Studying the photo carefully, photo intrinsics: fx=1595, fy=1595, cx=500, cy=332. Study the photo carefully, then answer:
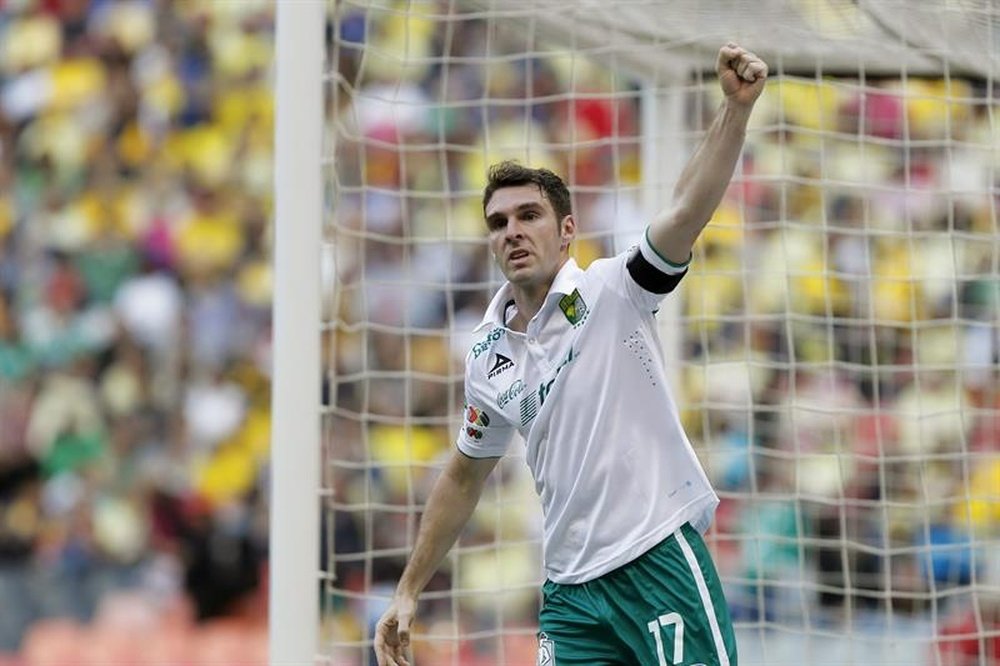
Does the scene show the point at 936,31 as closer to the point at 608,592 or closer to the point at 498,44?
the point at 608,592

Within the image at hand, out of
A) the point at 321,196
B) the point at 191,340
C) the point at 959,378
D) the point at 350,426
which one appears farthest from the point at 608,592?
the point at 191,340

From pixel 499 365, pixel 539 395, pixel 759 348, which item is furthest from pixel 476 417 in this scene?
pixel 759 348

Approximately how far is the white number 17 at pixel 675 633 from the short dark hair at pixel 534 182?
0.88 metres

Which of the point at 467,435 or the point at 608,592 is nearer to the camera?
the point at 608,592

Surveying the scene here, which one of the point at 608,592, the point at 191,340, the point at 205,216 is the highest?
the point at 205,216

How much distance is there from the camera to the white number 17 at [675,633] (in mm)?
3225

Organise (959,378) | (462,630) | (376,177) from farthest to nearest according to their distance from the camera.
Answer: (376,177)
(462,630)
(959,378)

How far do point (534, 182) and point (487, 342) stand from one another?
37 cm

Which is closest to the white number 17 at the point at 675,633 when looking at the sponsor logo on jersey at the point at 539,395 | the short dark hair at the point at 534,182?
the sponsor logo on jersey at the point at 539,395

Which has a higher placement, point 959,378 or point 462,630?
point 959,378

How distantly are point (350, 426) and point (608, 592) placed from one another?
508 cm

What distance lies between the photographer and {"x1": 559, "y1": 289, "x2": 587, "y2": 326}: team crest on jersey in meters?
3.35

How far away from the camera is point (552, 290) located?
338 centimetres

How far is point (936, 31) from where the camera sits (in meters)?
5.21
